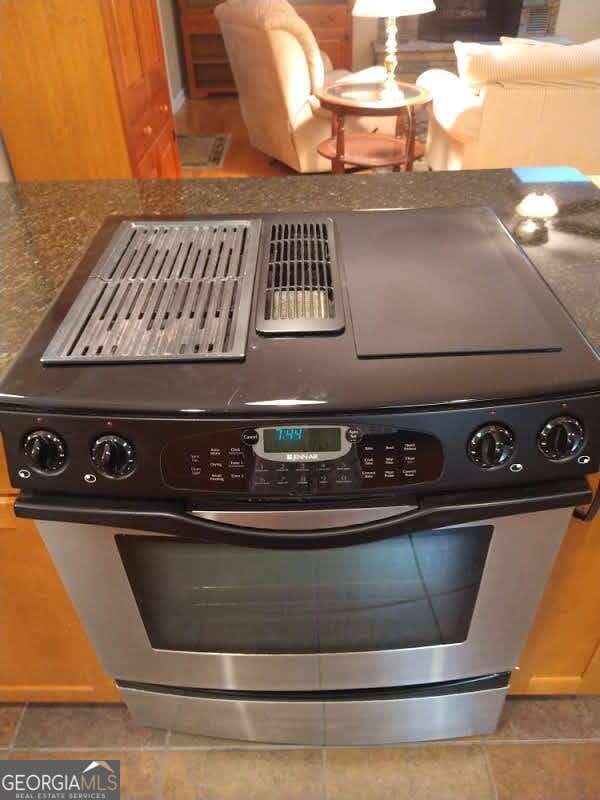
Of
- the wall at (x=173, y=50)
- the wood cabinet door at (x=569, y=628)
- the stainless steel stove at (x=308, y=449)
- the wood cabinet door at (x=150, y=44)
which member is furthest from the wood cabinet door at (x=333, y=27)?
the wood cabinet door at (x=569, y=628)

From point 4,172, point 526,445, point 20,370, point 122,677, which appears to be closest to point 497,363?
point 526,445

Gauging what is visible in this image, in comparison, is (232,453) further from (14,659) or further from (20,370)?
(14,659)

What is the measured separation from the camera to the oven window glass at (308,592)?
0.82 metres

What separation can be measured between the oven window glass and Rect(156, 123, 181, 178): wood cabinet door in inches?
87.2

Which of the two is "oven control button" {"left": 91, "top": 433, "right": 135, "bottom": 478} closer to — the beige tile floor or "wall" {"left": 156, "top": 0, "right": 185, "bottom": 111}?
the beige tile floor

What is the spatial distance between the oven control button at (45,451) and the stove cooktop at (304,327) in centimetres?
5

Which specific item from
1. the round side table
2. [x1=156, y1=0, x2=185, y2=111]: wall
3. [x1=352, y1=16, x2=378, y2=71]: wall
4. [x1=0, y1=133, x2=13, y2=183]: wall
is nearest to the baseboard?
[x1=156, y1=0, x2=185, y2=111]: wall

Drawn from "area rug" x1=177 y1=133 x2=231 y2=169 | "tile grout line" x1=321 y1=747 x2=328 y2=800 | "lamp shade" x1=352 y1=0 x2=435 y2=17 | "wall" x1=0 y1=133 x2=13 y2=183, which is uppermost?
"lamp shade" x1=352 y1=0 x2=435 y2=17

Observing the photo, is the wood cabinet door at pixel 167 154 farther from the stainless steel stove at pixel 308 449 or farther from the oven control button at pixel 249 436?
the oven control button at pixel 249 436

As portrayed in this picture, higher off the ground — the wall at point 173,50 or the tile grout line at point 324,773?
the wall at point 173,50

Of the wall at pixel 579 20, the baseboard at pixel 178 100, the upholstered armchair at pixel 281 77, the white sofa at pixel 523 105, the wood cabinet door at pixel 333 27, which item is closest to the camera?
the white sofa at pixel 523 105

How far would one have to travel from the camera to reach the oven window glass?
2.68 feet

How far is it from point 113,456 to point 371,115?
8.91 feet

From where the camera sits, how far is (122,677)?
1052 millimetres
